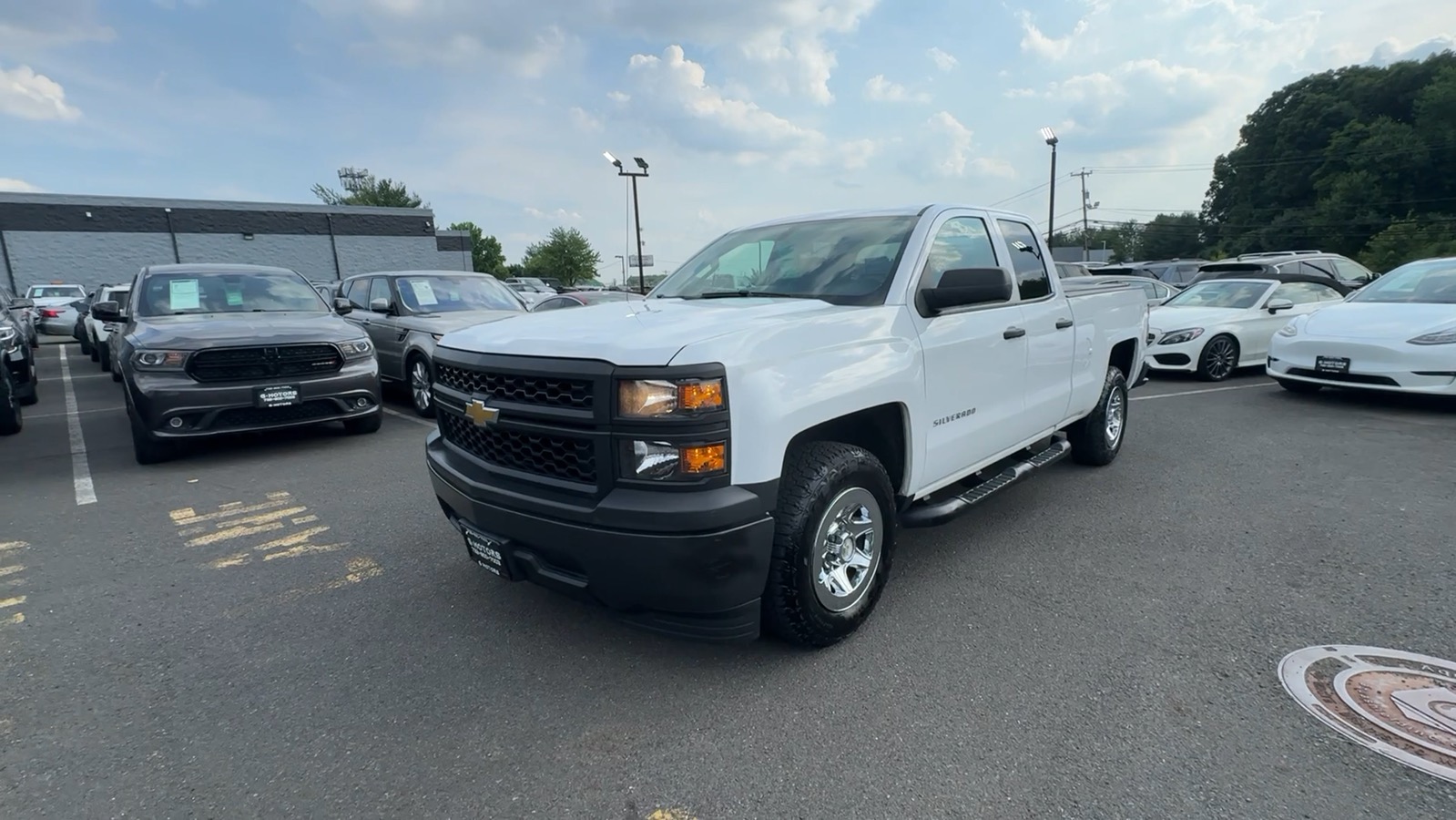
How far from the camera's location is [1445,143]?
45625 millimetres

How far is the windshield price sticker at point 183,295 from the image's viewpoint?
6902mm

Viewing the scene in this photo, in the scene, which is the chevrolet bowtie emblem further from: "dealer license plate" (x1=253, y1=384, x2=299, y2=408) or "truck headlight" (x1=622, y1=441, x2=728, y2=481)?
"dealer license plate" (x1=253, y1=384, x2=299, y2=408)

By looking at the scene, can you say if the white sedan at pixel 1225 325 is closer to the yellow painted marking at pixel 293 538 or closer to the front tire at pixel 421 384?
the front tire at pixel 421 384

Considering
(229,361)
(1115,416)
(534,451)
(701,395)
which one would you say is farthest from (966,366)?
(229,361)

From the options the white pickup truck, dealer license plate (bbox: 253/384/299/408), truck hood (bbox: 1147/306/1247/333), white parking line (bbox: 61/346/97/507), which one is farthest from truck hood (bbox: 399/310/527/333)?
truck hood (bbox: 1147/306/1247/333)

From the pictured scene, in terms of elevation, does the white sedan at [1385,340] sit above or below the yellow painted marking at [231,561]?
above

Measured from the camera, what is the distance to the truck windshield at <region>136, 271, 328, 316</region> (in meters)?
6.91

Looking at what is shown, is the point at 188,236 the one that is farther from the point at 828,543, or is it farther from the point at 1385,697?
the point at 1385,697

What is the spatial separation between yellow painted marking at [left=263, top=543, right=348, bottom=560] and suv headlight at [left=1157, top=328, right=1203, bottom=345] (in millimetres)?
10523

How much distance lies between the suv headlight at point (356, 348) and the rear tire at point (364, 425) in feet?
1.85

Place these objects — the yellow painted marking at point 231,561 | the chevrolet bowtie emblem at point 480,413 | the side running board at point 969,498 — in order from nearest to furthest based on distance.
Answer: the chevrolet bowtie emblem at point 480,413, the side running board at point 969,498, the yellow painted marking at point 231,561

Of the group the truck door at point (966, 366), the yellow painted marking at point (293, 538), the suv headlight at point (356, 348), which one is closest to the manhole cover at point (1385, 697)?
the truck door at point (966, 366)

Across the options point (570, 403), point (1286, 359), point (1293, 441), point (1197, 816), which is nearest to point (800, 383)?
point (570, 403)

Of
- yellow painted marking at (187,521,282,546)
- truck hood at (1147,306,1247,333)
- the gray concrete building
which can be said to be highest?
the gray concrete building
